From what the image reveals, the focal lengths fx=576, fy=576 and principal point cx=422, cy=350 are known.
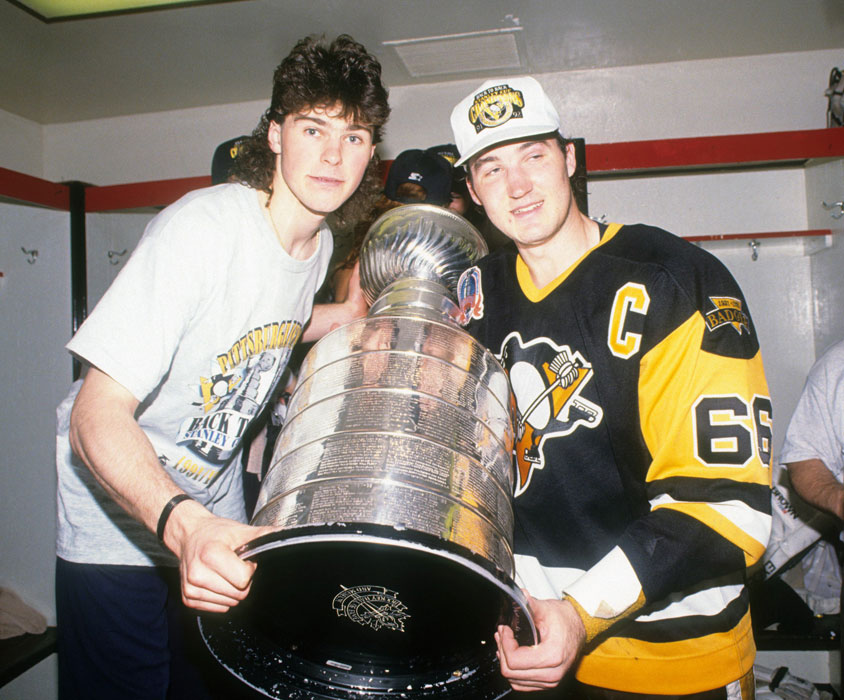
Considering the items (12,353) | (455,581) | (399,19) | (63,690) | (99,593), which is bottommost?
(63,690)

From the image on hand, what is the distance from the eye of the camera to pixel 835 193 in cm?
249

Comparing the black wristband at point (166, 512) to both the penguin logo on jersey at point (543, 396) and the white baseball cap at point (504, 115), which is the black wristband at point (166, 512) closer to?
the penguin logo on jersey at point (543, 396)

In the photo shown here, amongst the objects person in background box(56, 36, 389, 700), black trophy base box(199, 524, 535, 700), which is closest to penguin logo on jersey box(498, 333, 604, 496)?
black trophy base box(199, 524, 535, 700)

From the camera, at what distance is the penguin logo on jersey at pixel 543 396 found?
108cm

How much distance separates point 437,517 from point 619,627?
0.57 metres

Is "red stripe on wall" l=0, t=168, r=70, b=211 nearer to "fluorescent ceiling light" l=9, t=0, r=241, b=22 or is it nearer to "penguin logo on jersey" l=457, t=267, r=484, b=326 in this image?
"fluorescent ceiling light" l=9, t=0, r=241, b=22

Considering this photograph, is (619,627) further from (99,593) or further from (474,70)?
(474,70)

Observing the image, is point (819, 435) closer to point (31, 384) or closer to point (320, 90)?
point (320, 90)

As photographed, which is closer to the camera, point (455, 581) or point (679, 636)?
point (455, 581)

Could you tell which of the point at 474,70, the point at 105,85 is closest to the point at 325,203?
the point at 474,70

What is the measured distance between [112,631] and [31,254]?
8.01 ft

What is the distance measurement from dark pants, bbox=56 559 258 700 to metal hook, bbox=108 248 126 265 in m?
1.93

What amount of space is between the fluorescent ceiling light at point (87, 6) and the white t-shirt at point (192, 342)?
1.50m

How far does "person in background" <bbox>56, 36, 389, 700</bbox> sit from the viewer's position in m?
1.00
